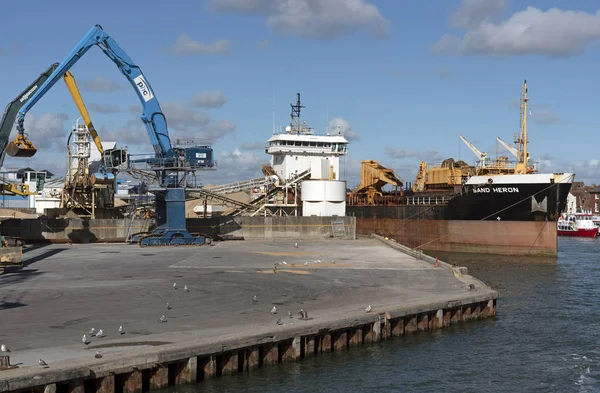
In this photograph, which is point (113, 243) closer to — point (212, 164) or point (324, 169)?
point (212, 164)

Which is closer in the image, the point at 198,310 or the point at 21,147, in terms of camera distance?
the point at 198,310

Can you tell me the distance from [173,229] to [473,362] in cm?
3025

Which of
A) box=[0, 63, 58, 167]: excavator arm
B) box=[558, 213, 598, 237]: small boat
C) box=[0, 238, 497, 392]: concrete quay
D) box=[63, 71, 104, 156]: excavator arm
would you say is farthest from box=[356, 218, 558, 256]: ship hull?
box=[558, 213, 598, 237]: small boat

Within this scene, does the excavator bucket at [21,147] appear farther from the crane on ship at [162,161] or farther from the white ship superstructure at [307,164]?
the white ship superstructure at [307,164]

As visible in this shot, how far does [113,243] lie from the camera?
51406 mm

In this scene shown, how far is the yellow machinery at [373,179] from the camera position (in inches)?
2894

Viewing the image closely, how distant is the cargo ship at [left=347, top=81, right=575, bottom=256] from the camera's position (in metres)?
53.2

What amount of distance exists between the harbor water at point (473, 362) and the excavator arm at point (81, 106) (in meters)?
39.4

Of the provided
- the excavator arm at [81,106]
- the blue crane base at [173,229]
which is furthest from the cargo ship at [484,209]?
the excavator arm at [81,106]

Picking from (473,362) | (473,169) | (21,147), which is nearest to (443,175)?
(473,169)

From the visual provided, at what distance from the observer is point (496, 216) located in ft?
181

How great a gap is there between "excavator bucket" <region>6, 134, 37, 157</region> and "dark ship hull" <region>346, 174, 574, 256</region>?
34.4 m

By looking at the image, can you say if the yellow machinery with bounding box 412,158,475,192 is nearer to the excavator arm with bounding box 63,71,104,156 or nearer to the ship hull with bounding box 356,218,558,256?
the ship hull with bounding box 356,218,558,256

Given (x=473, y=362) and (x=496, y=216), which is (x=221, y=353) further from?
(x=496, y=216)
